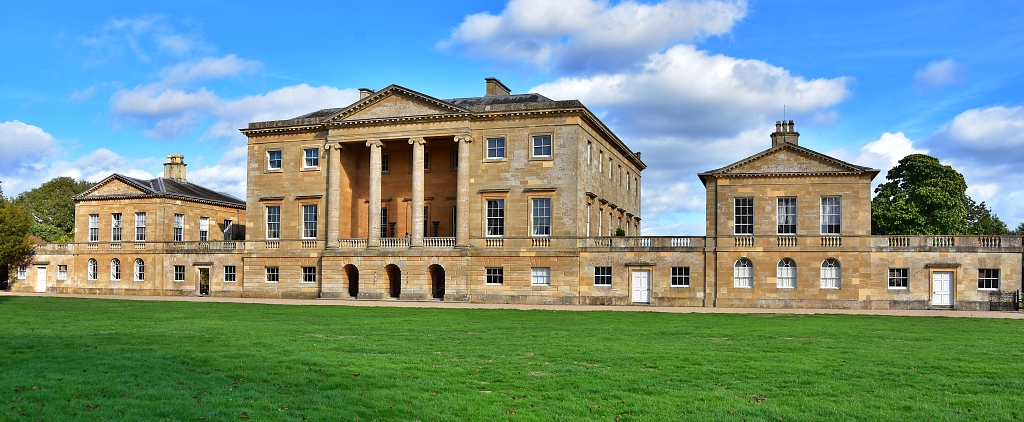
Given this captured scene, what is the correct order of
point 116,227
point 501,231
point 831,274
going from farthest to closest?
point 116,227 < point 501,231 < point 831,274

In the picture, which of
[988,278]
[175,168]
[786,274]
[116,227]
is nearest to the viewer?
[988,278]

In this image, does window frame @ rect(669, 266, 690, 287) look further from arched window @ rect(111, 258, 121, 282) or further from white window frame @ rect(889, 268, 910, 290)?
arched window @ rect(111, 258, 121, 282)

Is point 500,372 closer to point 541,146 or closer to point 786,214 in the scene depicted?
point 786,214

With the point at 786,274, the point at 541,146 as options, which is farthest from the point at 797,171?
the point at 541,146

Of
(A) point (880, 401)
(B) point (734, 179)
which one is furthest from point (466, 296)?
(A) point (880, 401)

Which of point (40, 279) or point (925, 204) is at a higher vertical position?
point (925, 204)

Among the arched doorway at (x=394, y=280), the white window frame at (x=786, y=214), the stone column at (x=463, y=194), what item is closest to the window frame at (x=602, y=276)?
the stone column at (x=463, y=194)

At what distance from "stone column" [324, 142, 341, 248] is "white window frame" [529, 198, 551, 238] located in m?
11.1

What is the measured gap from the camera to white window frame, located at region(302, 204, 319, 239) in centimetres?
4931

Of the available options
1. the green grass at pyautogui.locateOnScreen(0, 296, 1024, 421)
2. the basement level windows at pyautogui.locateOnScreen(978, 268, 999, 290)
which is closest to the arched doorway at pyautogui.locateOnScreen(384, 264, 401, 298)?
the green grass at pyautogui.locateOnScreen(0, 296, 1024, 421)

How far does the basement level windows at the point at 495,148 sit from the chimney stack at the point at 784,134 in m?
14.2

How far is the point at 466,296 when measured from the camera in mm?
44688

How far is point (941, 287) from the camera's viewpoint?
40.0 metres

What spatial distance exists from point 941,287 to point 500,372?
32.1m
